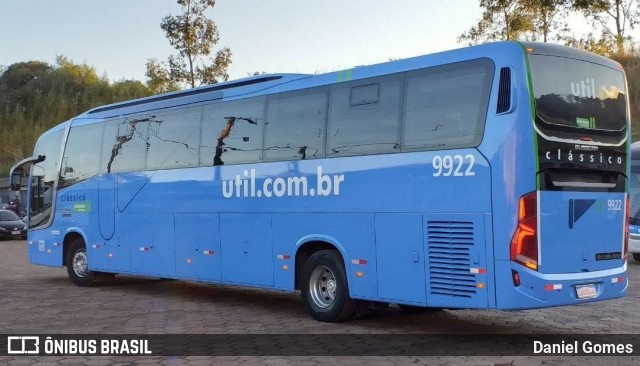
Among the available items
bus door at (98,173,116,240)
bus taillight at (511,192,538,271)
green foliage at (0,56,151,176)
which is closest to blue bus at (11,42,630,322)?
bus taillight at (511,192,538,271)

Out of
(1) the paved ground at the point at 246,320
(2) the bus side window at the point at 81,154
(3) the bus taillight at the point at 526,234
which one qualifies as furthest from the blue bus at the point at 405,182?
(2) the bus side window at the point at 81,154

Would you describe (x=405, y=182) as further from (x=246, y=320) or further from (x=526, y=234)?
(x=246, y=320)

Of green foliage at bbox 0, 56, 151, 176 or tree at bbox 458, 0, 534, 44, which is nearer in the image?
tree at bbox 458, 0, 534, 44

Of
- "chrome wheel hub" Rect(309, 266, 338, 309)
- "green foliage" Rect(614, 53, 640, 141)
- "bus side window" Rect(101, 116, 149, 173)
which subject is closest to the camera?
"chrome wheel hub" Rect(309, 266, 338, 309)

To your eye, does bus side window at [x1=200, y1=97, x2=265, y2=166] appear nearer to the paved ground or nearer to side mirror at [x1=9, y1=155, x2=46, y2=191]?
the paved ground

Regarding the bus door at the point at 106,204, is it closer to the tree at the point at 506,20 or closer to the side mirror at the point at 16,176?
the side mirror at the point at 16,176

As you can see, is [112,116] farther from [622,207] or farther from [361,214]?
[622,207]

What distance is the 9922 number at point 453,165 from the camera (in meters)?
8.91

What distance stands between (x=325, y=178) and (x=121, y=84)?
2466 inches

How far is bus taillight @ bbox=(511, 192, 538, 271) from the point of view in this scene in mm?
8492

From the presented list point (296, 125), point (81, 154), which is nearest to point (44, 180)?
point (81, 154)

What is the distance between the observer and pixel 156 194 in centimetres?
1421

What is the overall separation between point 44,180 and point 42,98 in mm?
55006

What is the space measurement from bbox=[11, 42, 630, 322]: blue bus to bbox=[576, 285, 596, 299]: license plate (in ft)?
0.07
